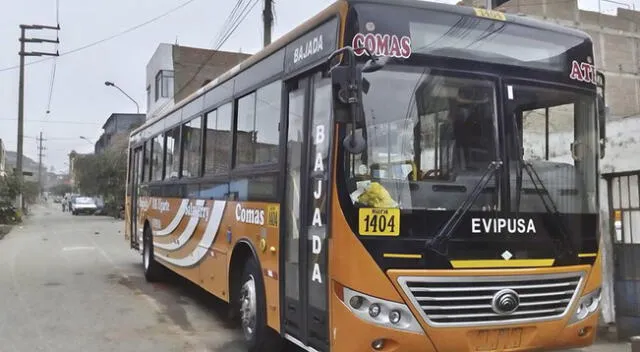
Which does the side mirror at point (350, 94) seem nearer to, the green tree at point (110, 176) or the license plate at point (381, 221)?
the license plate at point (381, 221)

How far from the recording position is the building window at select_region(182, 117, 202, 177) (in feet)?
28.5

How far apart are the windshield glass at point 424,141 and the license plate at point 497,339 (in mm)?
915

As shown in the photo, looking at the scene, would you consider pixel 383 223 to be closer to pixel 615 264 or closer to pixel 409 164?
pixel 409 164

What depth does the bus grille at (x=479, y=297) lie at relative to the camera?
4402 mm

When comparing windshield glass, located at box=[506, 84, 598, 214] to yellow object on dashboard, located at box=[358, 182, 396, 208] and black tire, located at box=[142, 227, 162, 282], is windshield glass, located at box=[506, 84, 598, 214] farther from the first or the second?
black tire, located at box=[142, 227, 162, 282]

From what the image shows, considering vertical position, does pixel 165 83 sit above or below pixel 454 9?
above

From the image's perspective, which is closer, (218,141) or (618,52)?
(218,141)

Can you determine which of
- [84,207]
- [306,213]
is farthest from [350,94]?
[84,207]

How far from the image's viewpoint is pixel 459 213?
178 inches

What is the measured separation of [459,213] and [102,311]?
6.29m

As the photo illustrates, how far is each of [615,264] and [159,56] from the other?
40.4 metres

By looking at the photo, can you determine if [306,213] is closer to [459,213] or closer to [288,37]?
[459,213]

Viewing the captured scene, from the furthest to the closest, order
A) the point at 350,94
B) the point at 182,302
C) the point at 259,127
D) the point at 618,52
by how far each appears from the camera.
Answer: the point at 618,52 < the point at 182,302 < the point at 259,127 < the point at 350,94

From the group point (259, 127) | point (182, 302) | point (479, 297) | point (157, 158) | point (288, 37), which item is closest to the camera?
point (479, 297)
